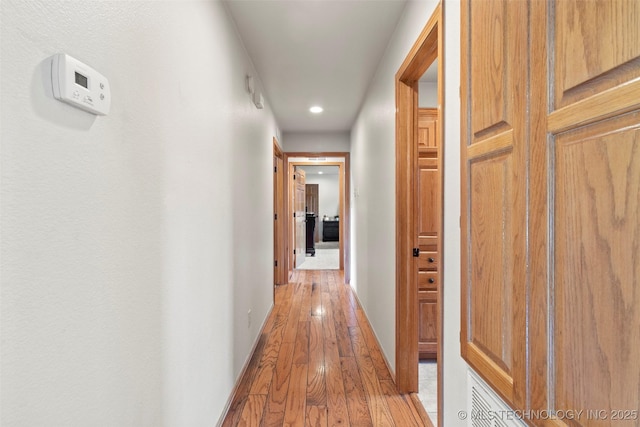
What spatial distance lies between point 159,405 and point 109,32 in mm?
1115

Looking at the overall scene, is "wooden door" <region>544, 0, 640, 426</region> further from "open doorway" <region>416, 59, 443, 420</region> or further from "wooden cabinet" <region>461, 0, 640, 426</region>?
"open doorway" <region>416, 59, 443, 420</region>

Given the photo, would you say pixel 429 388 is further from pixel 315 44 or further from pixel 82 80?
pixel 315 44

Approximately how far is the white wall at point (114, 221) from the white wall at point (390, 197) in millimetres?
1087

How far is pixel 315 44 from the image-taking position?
92.0 inches

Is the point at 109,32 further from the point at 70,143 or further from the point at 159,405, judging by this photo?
the point at 159,405

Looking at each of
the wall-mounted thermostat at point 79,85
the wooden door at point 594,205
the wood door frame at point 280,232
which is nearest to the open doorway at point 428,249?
the wooden door at point 594,205

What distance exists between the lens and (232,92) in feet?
6.53

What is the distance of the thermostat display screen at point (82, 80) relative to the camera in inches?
26.3

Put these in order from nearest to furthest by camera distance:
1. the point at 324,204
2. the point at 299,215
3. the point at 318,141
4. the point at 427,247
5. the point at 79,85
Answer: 1. the point at 79,85
2. the point at 427,247
3. the point at 318,141
4. the point at 299,215
5. the point at 324,204

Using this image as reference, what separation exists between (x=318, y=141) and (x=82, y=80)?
447cm

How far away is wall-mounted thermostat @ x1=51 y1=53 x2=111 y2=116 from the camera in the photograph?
24.4 inches

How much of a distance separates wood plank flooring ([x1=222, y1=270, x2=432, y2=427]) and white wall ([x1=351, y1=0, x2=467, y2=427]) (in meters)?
0.21

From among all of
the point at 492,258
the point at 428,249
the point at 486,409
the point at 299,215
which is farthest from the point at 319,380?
the point at 299,215

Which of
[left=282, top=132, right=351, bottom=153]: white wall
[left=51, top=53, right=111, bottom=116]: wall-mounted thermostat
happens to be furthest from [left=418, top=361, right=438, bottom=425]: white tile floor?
[left=282, top=132, right=351, bottom=153]: white wall
